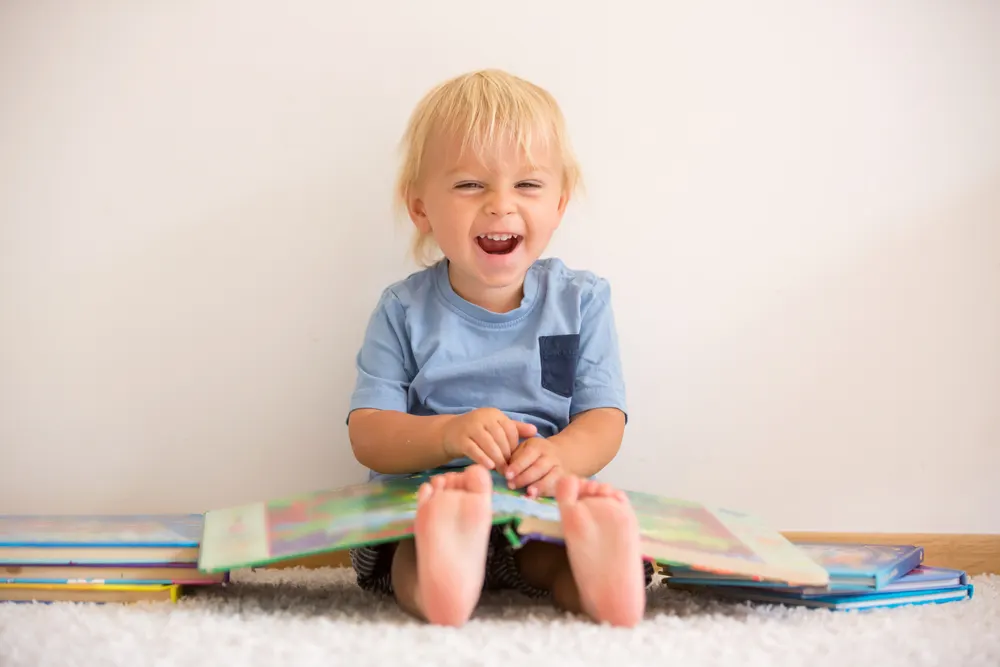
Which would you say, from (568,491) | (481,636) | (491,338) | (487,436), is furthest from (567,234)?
(481,636)

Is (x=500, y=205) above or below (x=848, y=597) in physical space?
above

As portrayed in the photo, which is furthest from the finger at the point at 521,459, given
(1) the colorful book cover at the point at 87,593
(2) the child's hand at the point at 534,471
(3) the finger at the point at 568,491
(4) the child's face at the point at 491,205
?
(1) the colorful book cover at the point at 87,593

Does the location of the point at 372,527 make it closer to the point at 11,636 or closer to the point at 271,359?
the point at 11,636

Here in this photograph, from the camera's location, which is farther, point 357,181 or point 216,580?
point 357,181

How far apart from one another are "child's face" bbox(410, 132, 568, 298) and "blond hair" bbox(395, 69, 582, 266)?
1cm

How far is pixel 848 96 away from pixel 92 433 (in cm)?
109

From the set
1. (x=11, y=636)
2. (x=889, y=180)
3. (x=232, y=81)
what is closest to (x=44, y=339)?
(x=232, y=81)

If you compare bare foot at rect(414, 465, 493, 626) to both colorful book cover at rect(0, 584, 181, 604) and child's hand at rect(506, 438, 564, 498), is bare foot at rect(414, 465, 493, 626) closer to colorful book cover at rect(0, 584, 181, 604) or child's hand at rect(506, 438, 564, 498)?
child's hand at rect(506, 438, 564, 498)

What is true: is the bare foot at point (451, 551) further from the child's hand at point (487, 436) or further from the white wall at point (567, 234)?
the white wall at point (567, 234)

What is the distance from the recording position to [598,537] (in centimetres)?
74

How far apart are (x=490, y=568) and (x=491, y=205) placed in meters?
0.39

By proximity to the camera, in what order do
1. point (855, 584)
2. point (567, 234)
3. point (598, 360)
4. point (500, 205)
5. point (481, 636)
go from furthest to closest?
point (567, 234) → point (598, 360) → point (500, 205) → point (855, 584) → point (481, 636)

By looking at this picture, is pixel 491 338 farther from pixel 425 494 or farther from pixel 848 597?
pixel 848 597

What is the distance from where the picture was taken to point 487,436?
2.90 feet
